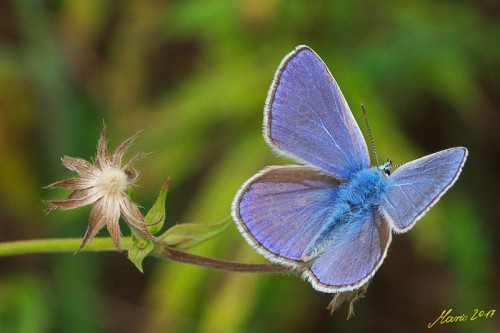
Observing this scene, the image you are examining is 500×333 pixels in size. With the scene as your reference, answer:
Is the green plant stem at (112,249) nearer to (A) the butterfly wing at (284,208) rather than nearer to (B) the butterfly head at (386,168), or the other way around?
(A) the butterfly wing at (284,208)

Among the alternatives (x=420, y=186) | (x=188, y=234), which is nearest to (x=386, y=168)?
(x=420, y=186)


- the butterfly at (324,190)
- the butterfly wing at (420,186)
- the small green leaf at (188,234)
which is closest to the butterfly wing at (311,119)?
the butterfly at (324,190)

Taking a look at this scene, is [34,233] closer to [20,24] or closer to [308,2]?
[20,24]

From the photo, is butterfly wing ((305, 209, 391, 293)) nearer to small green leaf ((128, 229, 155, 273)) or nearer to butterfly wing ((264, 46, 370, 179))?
butterfly wing ((264, 46, 370, 179))

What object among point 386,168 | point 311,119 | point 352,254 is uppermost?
point 311,119

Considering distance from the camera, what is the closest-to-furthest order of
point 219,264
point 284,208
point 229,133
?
point 219,264 < point 284,208 < point 229,133

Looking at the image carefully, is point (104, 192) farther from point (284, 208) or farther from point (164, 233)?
point (284, 208)
